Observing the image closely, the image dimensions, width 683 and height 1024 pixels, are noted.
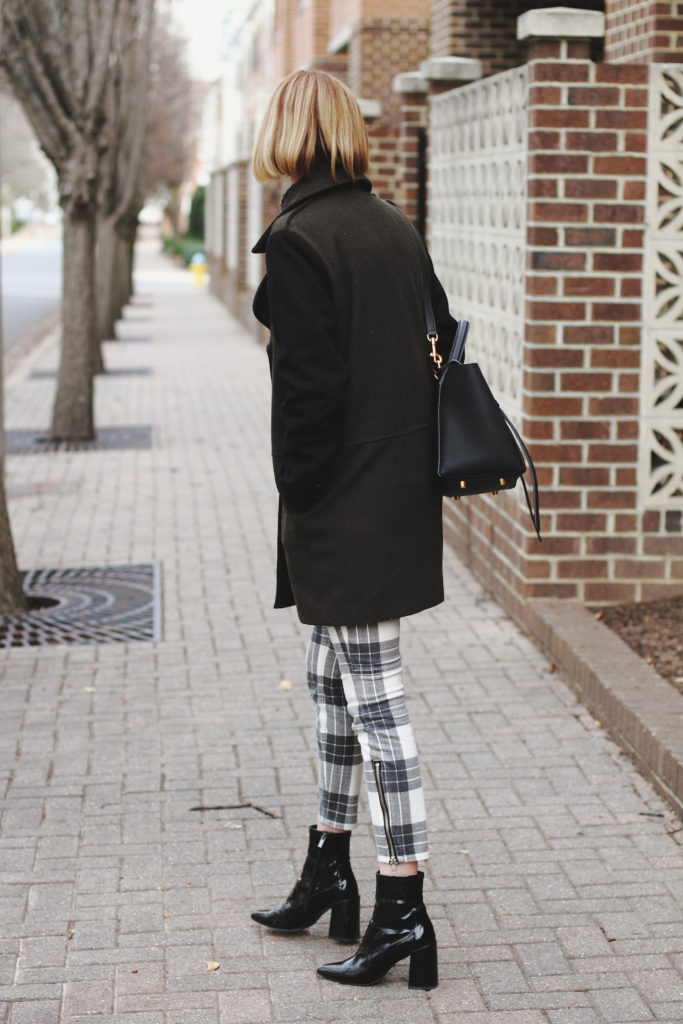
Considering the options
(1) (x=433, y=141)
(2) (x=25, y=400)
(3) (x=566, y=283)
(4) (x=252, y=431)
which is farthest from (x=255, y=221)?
(3) (x=566, y=283)

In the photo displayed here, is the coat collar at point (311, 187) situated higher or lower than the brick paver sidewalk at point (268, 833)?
higher

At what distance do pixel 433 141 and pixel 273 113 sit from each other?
5.98 m

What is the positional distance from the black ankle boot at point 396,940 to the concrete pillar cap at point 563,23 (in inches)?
156

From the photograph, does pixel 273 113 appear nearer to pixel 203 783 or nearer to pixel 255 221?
pixel 203 783

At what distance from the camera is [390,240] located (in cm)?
360

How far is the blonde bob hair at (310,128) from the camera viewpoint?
354cm

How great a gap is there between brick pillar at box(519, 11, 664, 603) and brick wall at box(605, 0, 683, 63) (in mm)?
303

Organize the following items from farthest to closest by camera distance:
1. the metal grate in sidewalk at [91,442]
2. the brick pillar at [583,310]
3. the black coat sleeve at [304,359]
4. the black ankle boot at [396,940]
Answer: the metal grate in sidewalk at [91,442] → the brick pillar at [583,310] → the black ankle boot at [396,940] → the black coat sleeve at [304,359]

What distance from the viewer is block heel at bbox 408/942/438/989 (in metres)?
3.69

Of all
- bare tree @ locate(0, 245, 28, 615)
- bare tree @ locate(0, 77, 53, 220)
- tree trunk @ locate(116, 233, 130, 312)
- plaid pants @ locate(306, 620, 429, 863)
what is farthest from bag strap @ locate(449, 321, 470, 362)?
bare tree @ locate(0, 77, 53, 220)

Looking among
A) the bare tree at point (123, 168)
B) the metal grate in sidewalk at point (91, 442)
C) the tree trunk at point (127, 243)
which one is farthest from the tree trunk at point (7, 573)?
the tree trunk at point (127, 243)

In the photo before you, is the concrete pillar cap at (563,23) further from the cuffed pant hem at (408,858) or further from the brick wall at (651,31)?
the cuffed pant hem at (408,858)

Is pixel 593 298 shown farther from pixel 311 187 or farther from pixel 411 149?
pixel 411 149

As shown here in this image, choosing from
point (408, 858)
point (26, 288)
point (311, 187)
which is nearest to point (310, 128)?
point (311, 187)
